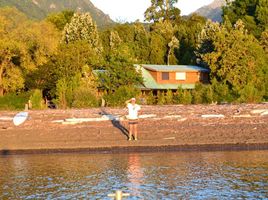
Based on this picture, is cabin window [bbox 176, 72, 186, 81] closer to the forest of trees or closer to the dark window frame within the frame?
the dark window frame

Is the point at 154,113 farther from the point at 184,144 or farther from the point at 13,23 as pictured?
the point at 13,23

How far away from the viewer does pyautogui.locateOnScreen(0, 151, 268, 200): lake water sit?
1125 cm

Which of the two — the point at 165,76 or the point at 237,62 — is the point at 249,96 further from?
the point at 165,76

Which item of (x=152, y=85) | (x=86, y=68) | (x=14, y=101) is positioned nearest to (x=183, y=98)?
(x=86, y=68)

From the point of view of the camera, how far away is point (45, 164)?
52.4 ft

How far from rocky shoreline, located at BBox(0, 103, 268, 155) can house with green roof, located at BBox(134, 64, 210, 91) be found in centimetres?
2423

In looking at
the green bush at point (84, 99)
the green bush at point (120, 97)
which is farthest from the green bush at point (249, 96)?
the green bush at point (84, 99)

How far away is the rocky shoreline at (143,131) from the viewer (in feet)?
61.1

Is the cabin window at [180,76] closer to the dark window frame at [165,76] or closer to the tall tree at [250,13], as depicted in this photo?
the dark window frame at [165,76]

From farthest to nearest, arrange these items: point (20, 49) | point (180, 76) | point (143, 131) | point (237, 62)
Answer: point (180, 76) → point (237, 62) → point (20, 49) → point (143, 131)

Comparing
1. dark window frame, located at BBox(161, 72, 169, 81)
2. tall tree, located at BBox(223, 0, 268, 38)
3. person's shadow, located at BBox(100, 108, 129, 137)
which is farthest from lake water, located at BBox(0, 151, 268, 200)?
tall tree, located at BBox(223, 0, 268, 38)

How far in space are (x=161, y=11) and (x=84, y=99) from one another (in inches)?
2063

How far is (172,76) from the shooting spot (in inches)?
1993

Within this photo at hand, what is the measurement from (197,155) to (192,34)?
51561 mm
